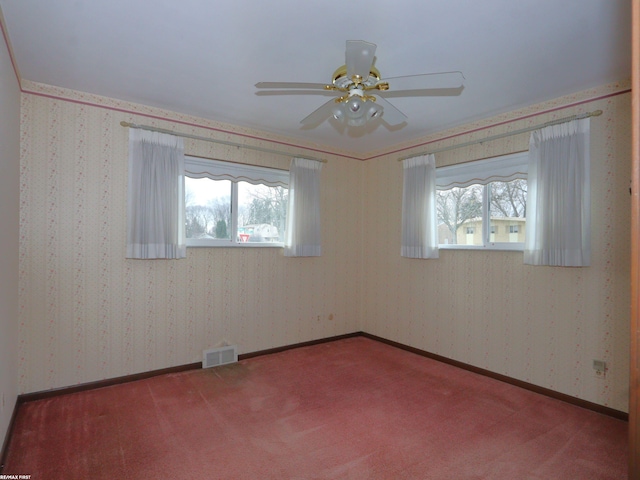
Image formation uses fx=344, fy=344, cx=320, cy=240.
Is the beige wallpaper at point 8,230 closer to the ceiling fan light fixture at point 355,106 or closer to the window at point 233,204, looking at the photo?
the window at point 233,204

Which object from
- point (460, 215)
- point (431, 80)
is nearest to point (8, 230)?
point (431, 80)

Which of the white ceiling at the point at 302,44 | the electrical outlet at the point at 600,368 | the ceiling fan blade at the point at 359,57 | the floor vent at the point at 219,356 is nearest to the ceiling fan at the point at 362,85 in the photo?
the ceiling fan blade at the point at 359,57

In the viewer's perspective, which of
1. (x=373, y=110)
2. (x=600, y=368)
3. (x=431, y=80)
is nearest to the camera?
(x=431, y=80)

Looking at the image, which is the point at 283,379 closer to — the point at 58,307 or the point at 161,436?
the point at 161,436

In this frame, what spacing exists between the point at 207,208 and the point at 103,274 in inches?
44.7

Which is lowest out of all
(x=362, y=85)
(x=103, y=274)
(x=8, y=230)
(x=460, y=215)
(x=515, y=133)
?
(x=103, y=274)

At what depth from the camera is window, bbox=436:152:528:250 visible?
3.24m

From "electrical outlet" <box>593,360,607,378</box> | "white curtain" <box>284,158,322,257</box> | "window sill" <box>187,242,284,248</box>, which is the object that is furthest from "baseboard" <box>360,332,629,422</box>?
"window sill" <box>187,242,284,248</box>

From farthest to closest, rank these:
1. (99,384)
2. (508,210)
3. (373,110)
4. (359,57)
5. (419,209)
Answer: (419,209)
(508,210)
(99,384)
(373,110)
(359,57)

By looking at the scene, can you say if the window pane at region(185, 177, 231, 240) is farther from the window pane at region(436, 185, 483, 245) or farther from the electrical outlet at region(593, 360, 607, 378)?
the electrical outlet at region(593, 360, 607, 378)

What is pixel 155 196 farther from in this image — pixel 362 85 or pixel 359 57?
pixel 359 57

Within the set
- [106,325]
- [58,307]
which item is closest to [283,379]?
[106,325]

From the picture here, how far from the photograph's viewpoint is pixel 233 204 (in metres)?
3.77

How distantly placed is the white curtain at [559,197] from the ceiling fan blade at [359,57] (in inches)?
78.3
